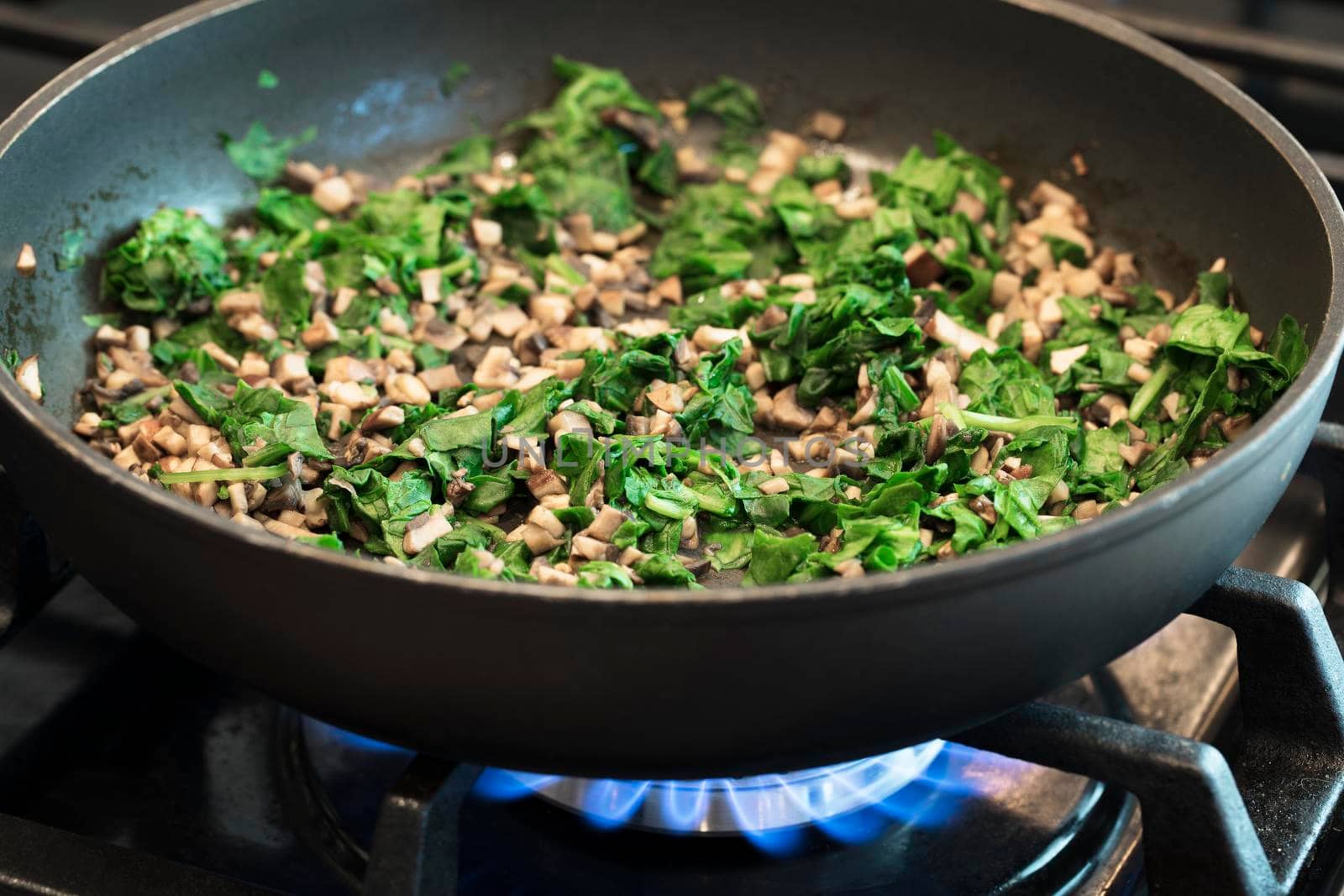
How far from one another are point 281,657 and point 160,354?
65cm

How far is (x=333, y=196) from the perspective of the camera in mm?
1601

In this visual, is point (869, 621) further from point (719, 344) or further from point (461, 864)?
point (719, 344)

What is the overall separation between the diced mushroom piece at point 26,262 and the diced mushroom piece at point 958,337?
3.02ft

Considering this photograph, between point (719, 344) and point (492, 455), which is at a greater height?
point (719, 344)

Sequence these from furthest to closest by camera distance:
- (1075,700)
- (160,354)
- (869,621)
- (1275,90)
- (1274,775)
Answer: (1275,90) → (160,354) → (1075,700) → (1274,775) → (869,621)

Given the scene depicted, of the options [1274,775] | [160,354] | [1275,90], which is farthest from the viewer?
[1275,90]

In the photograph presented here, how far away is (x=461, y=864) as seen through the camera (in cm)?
109

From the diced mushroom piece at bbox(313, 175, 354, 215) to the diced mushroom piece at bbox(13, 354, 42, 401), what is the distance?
0.44 meters

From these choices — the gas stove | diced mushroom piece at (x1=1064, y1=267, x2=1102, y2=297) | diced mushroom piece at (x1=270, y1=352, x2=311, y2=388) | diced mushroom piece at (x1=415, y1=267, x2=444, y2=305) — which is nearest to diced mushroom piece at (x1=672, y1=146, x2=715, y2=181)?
diced mushroom piece at (x1=415, y1=267, x2=444, y2=305)

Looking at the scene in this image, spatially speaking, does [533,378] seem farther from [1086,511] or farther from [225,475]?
[1086,511]

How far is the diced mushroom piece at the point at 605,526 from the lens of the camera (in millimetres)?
1153

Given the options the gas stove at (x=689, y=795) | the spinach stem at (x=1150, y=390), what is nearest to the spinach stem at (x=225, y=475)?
the gas stove at (x=689, y=795)

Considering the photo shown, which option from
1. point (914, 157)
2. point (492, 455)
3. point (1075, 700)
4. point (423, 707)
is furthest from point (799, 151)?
point (423, 707)

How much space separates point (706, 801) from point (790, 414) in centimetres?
43
